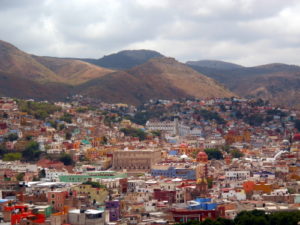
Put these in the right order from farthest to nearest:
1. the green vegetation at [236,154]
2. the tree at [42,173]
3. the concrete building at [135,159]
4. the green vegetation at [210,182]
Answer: the green vegetation at [236,154] → the concrete building at [135,159] → the tree at [42,173] → the green vegetation at [210,182]

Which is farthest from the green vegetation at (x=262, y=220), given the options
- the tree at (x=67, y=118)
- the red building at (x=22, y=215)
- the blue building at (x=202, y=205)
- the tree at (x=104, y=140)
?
the tree at (x=67, y=118)

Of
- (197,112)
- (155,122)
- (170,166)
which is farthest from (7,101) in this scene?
(170,166)

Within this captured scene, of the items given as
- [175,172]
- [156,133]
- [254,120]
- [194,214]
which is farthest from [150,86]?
[194,214]

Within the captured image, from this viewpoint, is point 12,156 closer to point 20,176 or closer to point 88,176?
point 20,176

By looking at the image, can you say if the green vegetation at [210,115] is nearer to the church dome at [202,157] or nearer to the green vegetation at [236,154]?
the green vegetation at [236,154]

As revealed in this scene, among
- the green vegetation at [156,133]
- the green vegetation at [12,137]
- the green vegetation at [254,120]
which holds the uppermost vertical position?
the green vegetation at [254,120]

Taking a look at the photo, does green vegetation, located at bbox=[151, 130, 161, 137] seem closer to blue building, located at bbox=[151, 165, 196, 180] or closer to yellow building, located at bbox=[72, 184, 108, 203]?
blue building, located at bbox=[151, 165, 196, 180]

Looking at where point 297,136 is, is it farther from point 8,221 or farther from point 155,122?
point 8,221
